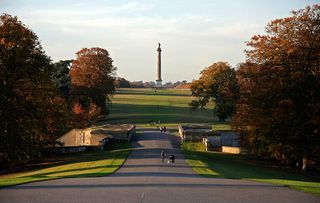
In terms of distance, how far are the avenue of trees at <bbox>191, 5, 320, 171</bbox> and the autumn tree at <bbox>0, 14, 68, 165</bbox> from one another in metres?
19.4

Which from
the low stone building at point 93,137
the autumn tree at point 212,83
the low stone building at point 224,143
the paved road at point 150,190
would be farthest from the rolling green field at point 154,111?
the paved road at point 150,190

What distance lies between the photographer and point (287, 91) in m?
46.5

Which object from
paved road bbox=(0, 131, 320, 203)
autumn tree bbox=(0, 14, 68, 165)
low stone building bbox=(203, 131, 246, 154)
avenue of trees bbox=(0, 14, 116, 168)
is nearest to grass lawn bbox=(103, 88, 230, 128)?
low stone building bbox=(203, 131, 246, 154)

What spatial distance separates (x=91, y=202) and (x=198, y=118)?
8243cm

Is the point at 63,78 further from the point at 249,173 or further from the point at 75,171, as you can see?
the point at 249,173

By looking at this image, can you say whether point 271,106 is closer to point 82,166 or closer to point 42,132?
point 82,166

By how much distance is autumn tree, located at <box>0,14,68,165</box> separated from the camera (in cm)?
4469

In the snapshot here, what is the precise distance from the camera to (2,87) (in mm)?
45281

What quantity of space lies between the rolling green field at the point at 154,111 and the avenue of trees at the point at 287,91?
50.1m

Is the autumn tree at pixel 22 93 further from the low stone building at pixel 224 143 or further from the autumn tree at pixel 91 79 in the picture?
the autumn tree at pixel 91 79

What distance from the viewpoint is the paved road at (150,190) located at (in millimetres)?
24278

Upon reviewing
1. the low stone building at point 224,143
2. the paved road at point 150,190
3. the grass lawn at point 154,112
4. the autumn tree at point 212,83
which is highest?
the autumn tree at point 212,83

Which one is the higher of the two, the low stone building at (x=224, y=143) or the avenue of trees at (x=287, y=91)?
the avenue of trees at (x=287, y=91)

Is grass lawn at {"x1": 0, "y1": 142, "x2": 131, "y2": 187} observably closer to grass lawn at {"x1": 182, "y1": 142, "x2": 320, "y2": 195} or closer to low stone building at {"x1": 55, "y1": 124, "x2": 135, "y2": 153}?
grass lawn at {"x1": 182, "y1": 142, "x2": 320, "y2": 195}
